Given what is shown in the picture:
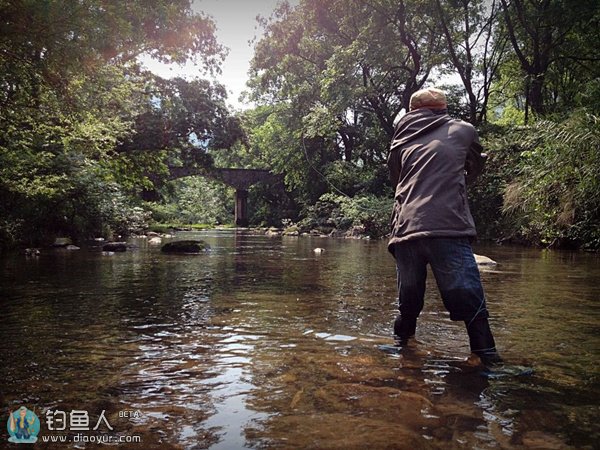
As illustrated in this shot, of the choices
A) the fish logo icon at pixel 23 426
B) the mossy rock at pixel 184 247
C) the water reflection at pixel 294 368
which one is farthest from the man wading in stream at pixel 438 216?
the mossy rock at pixel 184 247

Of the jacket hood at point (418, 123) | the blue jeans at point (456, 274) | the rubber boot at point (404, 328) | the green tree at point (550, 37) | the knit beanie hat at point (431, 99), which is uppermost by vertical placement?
the green tree at point (550, 37)

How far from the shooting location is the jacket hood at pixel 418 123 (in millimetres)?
3553

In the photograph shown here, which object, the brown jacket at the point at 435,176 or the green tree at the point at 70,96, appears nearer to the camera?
the brown jacket at the point at 435,176

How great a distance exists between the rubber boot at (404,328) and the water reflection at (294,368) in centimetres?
13

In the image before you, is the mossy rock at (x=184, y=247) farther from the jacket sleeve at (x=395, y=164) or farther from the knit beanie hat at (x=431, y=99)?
the knit beanie hat at (x=431, y=99)

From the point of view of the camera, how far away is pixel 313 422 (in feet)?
7.41

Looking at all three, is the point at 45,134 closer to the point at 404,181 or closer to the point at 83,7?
the point at 83,7

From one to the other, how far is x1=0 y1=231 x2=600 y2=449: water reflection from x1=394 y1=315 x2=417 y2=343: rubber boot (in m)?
0.13

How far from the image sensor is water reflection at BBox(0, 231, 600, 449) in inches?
86.3

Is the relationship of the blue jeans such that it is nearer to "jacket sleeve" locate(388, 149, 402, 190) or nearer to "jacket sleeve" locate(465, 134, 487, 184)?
"jacket sleeve" locate(465, 134, 487, 184)

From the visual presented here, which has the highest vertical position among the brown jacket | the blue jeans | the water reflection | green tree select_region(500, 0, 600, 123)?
green tree select_region(500, 0, 600, 123)

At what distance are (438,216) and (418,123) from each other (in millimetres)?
772

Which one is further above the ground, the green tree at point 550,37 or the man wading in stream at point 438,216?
the green tree at point 550,37

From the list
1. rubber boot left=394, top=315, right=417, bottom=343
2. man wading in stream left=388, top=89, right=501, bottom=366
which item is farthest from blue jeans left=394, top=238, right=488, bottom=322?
rubber boot left=394, top=315, right=417, bottom=343
